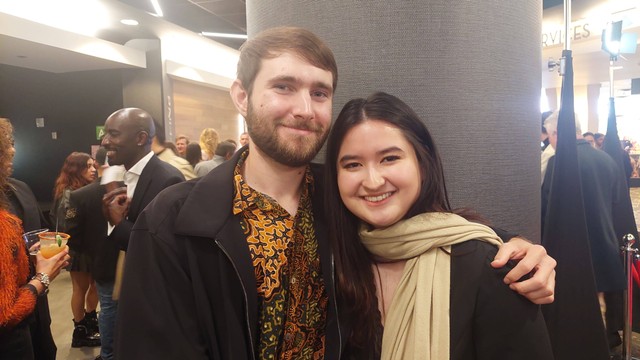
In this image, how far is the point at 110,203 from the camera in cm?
238

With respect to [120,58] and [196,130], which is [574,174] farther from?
[196,130]

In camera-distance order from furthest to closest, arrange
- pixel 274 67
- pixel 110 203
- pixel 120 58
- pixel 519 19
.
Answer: pixel 120 58 < pixel 110 203 < pixel 519 19 < pixel 274 67

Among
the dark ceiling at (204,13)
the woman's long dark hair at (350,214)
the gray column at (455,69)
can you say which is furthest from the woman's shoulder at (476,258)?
the dark ceiling at (204,13)

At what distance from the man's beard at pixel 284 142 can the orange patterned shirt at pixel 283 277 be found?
0.14m

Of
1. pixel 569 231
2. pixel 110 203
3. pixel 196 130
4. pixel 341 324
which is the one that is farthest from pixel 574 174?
pixel 196 130

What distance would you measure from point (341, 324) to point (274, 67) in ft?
2.48

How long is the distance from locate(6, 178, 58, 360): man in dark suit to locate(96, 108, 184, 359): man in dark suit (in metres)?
0.36

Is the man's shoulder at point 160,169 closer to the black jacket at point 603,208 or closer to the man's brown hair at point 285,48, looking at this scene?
the man's brown hair at point 285,48

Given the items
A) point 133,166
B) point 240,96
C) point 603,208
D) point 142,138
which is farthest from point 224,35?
point 240,96

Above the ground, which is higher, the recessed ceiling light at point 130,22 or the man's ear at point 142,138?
the recessed ceiling light at point 130,22

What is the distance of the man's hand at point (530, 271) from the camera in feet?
3.41

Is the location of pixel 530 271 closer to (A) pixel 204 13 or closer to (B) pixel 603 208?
(B) pixel 603 208

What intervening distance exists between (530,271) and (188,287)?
885 mm

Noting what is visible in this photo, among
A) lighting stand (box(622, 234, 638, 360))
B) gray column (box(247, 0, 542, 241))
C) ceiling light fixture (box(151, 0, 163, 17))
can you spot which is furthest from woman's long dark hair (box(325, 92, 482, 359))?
ceiling light fixture (box(151, 0, 163, 17))
